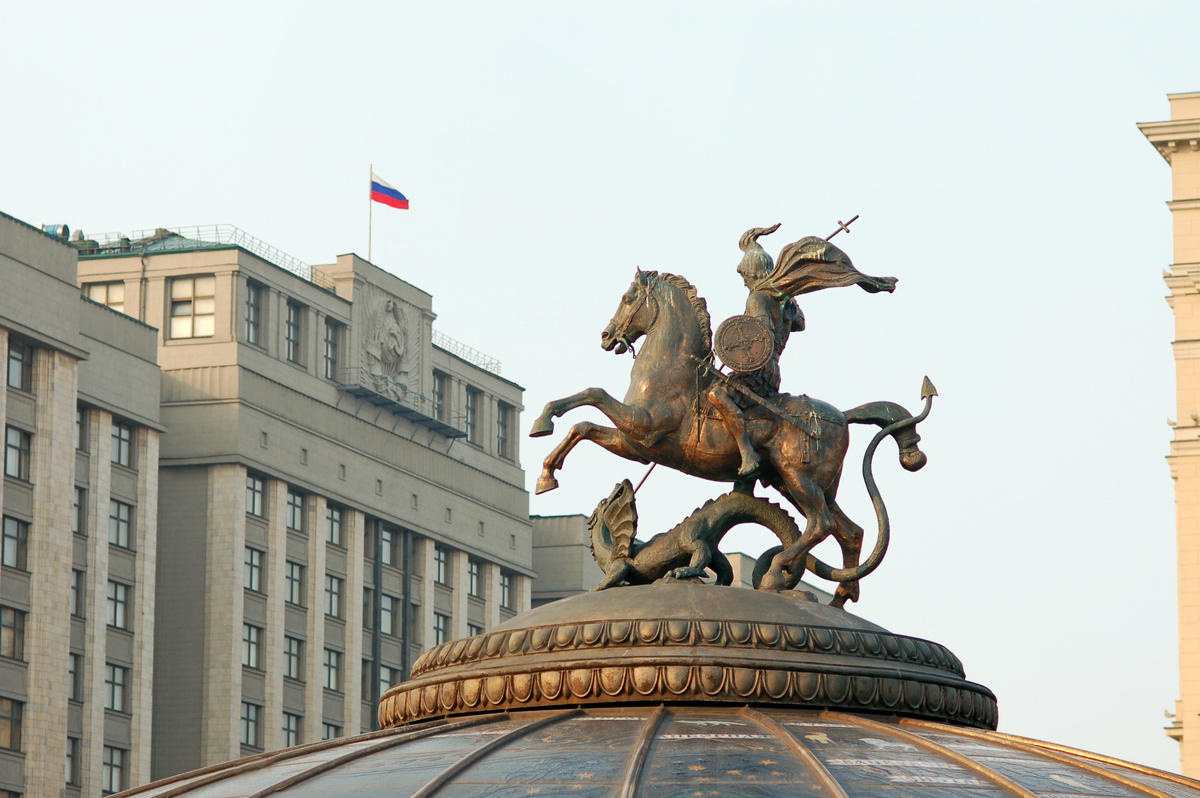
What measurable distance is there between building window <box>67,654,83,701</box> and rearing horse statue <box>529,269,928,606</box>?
221 ft

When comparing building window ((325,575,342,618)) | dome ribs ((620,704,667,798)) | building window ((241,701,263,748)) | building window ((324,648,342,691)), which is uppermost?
Answer: building window ((325,575,342,618))

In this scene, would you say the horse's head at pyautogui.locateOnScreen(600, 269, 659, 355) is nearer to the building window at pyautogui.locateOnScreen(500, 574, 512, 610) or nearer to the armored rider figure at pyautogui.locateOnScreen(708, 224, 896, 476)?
the armored rider figure at pyautogui.locateOnScreen(708, 224, 896, 476)

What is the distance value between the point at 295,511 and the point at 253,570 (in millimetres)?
4095

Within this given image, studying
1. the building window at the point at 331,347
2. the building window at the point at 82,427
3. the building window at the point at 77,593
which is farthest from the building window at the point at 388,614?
the building window at the point at 82,427

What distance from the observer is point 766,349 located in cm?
1094

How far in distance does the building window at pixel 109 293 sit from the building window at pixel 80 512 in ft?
46.8

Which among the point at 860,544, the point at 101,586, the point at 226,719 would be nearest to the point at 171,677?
the point at 226,719

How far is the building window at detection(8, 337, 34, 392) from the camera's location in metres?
73.6

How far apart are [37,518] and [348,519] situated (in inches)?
874

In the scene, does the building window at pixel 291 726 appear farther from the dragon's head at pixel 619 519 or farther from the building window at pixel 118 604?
the dragon's head at pixel 619 519

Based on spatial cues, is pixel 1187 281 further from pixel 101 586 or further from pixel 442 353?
pixel 442 353

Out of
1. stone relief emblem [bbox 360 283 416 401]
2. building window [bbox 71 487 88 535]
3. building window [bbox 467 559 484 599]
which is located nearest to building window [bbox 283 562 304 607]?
stone relief emblem [bbox 360 283 416 401]

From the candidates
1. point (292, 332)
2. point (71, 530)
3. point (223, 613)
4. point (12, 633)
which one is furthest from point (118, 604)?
point (292, 332)

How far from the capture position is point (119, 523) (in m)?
80.4
